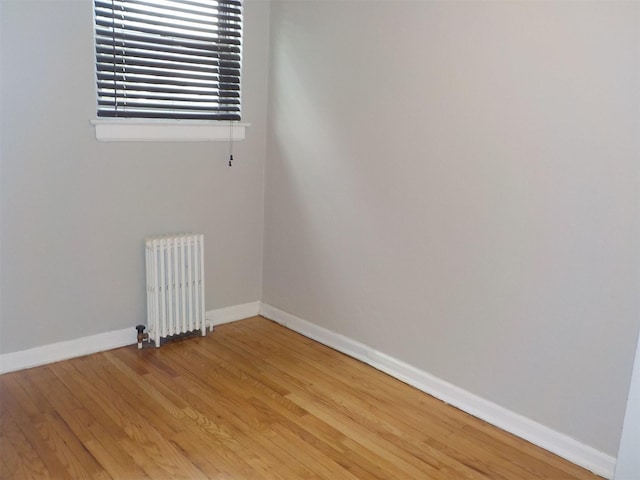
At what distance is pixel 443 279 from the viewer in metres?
2.79

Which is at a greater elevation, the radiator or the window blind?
the window blind

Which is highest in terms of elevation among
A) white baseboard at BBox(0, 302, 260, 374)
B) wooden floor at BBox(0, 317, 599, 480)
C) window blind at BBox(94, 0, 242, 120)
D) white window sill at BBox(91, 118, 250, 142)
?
window blind at BBox(94, 0, 242, 120)

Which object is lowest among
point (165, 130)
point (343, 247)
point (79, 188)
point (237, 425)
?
point (237, 425)

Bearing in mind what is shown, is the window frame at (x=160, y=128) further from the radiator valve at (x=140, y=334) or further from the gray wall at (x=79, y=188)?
the radiator valve at (x=140, y=334)

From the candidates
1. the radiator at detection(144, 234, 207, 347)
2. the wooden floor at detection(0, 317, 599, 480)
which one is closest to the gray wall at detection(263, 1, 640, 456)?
the wooden floor at detection(0, 317, 599, 480)

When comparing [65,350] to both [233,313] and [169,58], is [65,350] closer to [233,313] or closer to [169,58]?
[233,313]

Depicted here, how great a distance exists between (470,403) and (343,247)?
108cm

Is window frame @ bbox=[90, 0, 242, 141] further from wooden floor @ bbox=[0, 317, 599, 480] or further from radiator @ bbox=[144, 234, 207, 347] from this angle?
wooden floor @ bbox=[0, 317, 599, 480]

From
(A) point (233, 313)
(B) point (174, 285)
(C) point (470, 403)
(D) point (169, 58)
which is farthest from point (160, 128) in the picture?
(C) point (470, 403)

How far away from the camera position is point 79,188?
117 inches

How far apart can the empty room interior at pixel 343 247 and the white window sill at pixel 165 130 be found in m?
0.02

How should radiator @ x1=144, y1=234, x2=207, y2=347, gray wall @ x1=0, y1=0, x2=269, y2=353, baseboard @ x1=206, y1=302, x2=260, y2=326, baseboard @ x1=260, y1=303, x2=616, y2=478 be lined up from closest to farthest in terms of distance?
1. baseboard @ x1=260, y1=303, x2=616, y2=478
2. gray wall @ x1=0, y1=0, x2=269, y2=353
3. radiator @ x1=144, y1=234, x2=207, y2=347
4. baseboard @ x1=206, y1=302, x2=260, y2=326

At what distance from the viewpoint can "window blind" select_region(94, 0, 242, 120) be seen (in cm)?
298

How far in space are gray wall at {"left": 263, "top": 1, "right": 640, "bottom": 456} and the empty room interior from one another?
1 cm
